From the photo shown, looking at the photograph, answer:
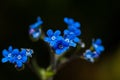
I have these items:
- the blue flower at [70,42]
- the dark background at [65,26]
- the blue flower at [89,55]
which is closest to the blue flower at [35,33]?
the blue flower at [89,55]

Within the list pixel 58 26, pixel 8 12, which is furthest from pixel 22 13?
pixel 58 26

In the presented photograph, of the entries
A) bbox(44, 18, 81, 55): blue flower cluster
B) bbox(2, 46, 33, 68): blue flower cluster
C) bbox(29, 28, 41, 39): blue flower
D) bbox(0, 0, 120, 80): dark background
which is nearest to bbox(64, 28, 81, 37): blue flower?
bbox(44, 18, 81, 55): blue flower cluster

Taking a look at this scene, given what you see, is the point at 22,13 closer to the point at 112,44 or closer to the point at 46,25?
the point at 46,25

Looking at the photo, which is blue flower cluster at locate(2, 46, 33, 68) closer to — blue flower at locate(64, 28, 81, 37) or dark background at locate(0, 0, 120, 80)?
blue flower at locate(64, 28, 81, 37)

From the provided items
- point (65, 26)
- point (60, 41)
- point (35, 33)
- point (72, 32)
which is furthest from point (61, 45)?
point (65, 26)

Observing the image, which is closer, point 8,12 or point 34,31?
point 34,31

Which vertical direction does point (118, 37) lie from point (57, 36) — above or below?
above

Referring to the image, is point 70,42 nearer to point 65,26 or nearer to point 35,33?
point 35,33

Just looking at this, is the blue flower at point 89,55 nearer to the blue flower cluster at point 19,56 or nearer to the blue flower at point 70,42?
the blue flower at point 70,42
